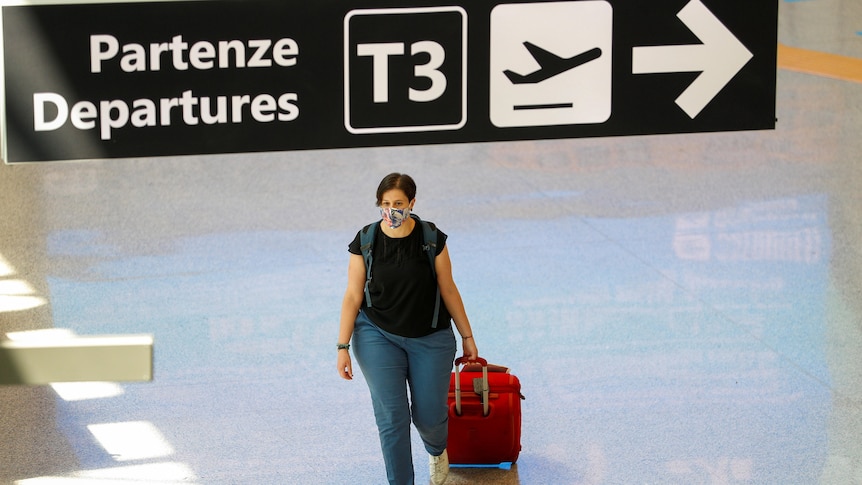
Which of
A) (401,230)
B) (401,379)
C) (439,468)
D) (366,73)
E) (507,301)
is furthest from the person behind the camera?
(507,301)

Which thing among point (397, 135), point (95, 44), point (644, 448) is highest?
point (95, 44)

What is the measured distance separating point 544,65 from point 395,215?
2.07 meters

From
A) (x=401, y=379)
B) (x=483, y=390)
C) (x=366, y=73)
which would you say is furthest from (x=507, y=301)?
(x=366, y=73)

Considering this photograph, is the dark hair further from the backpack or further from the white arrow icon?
the white arrow icon

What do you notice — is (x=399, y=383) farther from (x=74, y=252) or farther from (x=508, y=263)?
(x=74, y=252)

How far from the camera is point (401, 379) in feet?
19.5

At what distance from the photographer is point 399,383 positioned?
19.5ft

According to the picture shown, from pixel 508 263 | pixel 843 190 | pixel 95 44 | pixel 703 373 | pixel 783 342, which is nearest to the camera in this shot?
pixel 95 44

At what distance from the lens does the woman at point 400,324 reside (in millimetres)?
5828

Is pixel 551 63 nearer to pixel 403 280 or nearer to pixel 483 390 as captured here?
pixel 403 280

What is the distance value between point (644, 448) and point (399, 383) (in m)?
1.68

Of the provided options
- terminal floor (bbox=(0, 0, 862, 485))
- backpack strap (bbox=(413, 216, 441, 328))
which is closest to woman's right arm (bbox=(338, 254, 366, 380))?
backpack strap (bbox=(413, 216, 441, 328))

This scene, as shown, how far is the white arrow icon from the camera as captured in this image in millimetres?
3727

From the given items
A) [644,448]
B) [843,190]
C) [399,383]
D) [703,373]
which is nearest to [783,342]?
[703,373]
